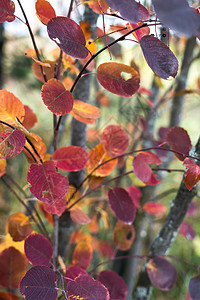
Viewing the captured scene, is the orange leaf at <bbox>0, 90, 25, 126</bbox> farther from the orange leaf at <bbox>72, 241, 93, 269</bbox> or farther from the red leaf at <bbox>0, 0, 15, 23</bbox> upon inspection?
the orange leaf at <bbox>72, 241, 93, 269</bbox>

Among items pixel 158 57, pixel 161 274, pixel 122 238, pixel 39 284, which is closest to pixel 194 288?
pixel 161 274

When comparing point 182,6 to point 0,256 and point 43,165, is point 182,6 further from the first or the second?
point 0,256

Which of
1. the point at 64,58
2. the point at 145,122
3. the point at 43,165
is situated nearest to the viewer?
the point at 43,165

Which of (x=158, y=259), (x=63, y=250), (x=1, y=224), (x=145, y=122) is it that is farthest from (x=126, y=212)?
(x=1, y=224)

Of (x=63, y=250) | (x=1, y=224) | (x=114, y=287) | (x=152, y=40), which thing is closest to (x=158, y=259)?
(x=114, y=287)

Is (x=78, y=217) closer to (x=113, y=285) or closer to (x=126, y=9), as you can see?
(x=113, y=285)


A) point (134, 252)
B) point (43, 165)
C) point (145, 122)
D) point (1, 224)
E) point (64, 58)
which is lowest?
point (134, 252)

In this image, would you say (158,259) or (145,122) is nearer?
(158,259)

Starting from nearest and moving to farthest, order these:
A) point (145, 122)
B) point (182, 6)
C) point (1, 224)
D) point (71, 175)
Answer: point (182, 6) < point (71, 175) < point (145, 122) < point (1, 224)

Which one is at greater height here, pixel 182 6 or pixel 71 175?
pixel 182 6
